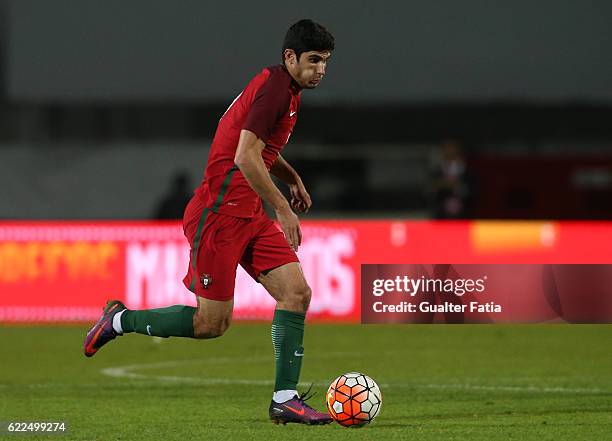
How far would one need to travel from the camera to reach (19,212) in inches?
982

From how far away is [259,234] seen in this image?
776 cm

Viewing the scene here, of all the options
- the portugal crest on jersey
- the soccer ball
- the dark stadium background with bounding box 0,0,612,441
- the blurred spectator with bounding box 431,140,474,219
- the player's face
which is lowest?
the soccer ball

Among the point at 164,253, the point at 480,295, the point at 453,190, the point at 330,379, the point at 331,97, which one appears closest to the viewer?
the point at 480,295

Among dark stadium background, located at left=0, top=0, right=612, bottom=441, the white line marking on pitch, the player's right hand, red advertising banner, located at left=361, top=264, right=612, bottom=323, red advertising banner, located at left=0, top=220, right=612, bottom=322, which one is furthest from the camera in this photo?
dark stadium background, located at left=0, top=0, right=612, bottom=441

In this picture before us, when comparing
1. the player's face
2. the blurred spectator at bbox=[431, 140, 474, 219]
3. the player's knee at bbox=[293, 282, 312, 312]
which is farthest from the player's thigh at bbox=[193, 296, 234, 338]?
the blurred spectator at bbox=[431, 140, 474, 219]

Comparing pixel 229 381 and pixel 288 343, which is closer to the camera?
pixel 288 343

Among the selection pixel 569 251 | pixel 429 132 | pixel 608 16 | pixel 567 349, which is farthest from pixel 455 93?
pixel 567 349

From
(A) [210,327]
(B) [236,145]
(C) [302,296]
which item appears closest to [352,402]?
(C) [302,296]

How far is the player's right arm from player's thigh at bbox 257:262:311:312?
14.6 inches

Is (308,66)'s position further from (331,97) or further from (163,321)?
(331,97)

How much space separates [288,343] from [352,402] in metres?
0.46

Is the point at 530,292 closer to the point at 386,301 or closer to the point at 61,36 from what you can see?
the point at 386,301

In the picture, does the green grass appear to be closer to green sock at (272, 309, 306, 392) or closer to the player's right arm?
green sock at (272, 309, 306, 392)

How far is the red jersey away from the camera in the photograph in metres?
7.45
